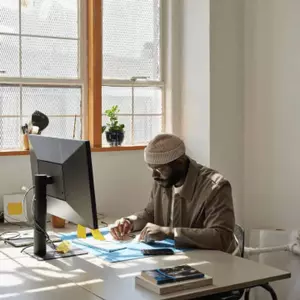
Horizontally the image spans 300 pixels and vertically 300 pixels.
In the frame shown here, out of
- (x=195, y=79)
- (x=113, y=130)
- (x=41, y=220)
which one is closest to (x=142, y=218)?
(x=41, y=220)

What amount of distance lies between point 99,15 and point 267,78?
1208 millimetres

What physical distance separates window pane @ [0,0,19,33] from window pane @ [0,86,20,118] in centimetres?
37

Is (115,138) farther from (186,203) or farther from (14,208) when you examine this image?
(186,203)

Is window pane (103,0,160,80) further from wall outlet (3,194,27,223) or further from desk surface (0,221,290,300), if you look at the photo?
desk surface (0,221,290,300)

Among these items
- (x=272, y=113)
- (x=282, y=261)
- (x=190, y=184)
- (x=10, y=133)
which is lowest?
(x=282, y=261)

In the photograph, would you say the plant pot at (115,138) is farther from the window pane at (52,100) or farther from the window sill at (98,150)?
the window pane at (52,100)

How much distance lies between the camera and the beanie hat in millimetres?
2912

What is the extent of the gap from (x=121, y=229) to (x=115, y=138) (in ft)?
3.70

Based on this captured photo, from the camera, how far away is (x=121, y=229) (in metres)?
2.97

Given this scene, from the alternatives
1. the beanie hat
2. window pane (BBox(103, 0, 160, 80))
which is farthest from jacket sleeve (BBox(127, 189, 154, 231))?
window pane (BBox(103, 0, 160, 80))

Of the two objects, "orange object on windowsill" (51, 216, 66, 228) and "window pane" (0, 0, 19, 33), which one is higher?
"window pane" (0, 0, 19, 33)

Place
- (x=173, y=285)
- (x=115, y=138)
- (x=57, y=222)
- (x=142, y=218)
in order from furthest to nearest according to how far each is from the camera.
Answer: (x=115, y=138) < (x=57, y=222) < (x=142, y=218) < (x=173, y=285)

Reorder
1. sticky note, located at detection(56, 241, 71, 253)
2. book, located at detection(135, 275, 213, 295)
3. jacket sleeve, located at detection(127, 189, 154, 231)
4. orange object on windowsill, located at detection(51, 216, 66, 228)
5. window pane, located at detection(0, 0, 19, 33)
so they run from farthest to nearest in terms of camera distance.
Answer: window pane, located at detection(0, 0, 19, 33) → orange object on windowsill, located at detection(51, 216, 66, 228) → jacket sleeve, located at detection(127, 189, 154, 231) → sticky note, located at detection(56, 241, 71, 253) → book, located at detection(135, 275, 213, 295)

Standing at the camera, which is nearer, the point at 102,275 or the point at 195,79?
the point at 102,275
